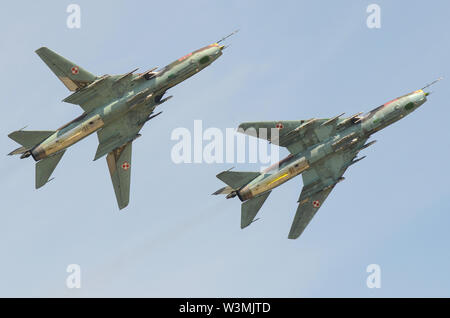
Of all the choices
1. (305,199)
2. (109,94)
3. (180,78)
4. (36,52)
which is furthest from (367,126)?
(36,52)

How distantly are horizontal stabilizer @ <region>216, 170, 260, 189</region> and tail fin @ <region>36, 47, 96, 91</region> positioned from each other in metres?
12.0

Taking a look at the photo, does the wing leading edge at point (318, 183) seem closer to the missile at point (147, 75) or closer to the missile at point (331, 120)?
the missile at point (331, 120)

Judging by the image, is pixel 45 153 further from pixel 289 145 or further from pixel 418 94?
pixel 418 94

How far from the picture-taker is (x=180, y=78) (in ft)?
250

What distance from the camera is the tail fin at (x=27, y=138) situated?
75.6 metres

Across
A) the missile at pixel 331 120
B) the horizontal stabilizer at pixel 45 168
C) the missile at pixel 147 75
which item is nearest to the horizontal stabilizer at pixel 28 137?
the horizontal stabilizer at pixel 45 168

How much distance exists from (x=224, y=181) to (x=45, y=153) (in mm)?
12968

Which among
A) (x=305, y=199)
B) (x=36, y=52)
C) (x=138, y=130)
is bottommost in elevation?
(x=305, y=199)

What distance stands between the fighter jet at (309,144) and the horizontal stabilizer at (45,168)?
1187 cm

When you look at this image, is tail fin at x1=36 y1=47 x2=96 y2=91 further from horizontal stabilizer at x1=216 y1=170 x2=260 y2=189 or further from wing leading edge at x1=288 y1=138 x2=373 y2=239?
wing leading edge at x1=288 y1=138 x2=373 y2=239

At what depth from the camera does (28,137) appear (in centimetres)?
7581

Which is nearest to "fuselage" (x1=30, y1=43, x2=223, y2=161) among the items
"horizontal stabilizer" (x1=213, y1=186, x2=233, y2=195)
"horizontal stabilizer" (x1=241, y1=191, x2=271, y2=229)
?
"horizontal stabilizer" (x1=213, y1=186, x2=233, y2=195)

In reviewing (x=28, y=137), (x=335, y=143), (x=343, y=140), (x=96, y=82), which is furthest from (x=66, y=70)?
(x=343, y=140)

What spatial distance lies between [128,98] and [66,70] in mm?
4828
